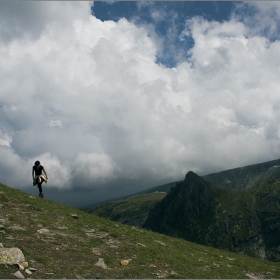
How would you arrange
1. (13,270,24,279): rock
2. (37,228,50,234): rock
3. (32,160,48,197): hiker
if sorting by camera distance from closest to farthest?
(13,270,24,279): rock < (37,228,50,234): rock < (32,160,48,197): hiker

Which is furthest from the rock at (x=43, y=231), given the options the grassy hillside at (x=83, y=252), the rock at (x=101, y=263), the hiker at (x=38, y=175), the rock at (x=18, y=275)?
the hiker at (x=38, y=175)

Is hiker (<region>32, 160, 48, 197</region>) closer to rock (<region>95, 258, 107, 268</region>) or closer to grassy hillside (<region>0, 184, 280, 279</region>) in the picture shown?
grassy hillside (<region>0, 184, 280, 279</region>)

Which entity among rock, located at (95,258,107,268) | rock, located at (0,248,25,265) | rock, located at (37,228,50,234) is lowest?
rock, located at (95,258,107,268)

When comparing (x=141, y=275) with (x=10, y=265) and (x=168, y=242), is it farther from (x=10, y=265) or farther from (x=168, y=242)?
(x=168, y=242)

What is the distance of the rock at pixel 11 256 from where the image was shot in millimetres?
13594

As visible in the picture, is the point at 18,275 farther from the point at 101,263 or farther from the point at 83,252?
the point at 83,252

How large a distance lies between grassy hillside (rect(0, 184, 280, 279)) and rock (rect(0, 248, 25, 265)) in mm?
346

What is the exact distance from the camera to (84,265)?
15242mm

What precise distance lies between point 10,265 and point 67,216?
12.2 metres

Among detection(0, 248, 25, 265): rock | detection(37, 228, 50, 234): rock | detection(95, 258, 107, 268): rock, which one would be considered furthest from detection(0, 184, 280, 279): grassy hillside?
detection(0, 248, 25, 265): rock

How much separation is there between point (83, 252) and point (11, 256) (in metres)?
4.66

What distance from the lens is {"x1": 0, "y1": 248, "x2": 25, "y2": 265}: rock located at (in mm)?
13594

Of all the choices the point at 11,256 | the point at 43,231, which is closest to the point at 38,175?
the point at 43,231

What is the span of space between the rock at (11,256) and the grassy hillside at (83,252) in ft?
1.13
